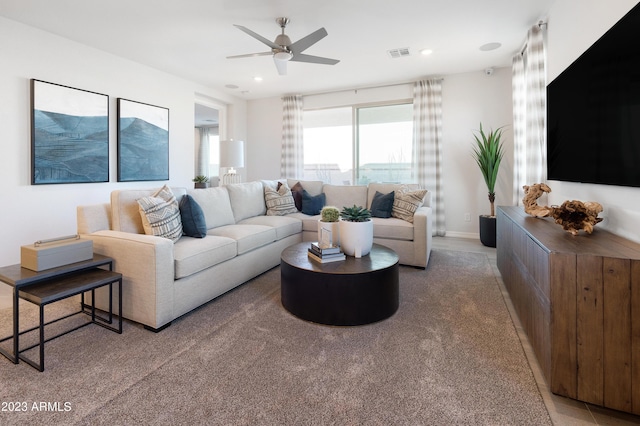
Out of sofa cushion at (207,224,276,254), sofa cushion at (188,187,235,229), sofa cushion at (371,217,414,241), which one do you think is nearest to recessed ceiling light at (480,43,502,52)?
sofa cushion at (371,217,414,241)

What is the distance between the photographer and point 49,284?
1828 millimetres

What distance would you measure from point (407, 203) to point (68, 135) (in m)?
4.01

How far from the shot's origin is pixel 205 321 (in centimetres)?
227

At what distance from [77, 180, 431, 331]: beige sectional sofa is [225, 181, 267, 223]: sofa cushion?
0.01 metres

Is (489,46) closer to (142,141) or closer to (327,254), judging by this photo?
(327,254)

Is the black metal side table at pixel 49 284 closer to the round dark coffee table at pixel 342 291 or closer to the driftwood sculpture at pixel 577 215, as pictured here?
the round dark coffee table at pixel 342 291

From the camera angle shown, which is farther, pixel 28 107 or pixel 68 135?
pixel 68 135

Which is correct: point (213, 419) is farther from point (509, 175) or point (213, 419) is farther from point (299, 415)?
point (509, 175)

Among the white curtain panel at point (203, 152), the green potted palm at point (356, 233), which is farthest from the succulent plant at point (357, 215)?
the white curtain panel at point (203, 152)

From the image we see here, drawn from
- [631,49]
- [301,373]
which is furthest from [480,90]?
[301,373]

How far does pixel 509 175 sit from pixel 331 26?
3381 millimetres

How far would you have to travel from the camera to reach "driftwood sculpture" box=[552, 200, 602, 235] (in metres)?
1.79

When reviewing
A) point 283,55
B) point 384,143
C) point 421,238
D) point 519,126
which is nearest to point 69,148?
point 283,55

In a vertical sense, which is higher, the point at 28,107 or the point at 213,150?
the point at 213,150
